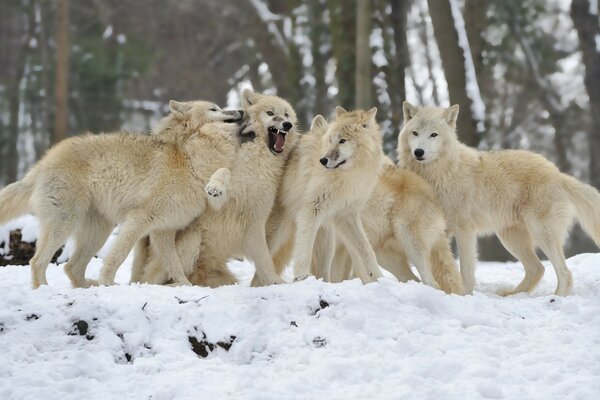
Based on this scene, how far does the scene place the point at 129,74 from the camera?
2709 centimetres

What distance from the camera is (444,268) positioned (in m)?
6.93

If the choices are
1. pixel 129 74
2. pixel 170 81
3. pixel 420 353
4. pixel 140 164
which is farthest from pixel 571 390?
pixel 170 81

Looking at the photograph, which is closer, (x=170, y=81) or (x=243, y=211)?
(x=243, y=211)

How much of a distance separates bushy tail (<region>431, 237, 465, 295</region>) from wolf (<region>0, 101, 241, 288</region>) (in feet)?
7.20

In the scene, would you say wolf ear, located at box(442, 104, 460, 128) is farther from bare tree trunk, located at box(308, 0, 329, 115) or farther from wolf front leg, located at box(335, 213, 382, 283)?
bare tree trunk, located at box(308, 0, 329, 115)

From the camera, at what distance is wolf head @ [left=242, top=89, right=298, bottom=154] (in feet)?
22.3

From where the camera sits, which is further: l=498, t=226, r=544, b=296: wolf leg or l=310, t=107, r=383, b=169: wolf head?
l=498, t=226, r=544, b=296: wolf leg

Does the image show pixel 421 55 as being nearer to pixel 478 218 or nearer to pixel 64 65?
pixel 64 65

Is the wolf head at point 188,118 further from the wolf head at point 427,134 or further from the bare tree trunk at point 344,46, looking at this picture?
the bare tree trunk at point 344,46

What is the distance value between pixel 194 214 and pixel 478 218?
9.84 ft

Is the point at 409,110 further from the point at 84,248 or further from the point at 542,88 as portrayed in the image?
the point at 542,88

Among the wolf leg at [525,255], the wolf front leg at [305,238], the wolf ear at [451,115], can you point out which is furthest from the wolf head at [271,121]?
the wolf leg at [525,255]

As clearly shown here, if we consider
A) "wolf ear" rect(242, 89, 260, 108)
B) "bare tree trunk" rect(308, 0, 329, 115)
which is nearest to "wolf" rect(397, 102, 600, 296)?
"wolf ear" rect(242, 89, 260, 108)

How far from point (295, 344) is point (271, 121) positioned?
8.95ft
